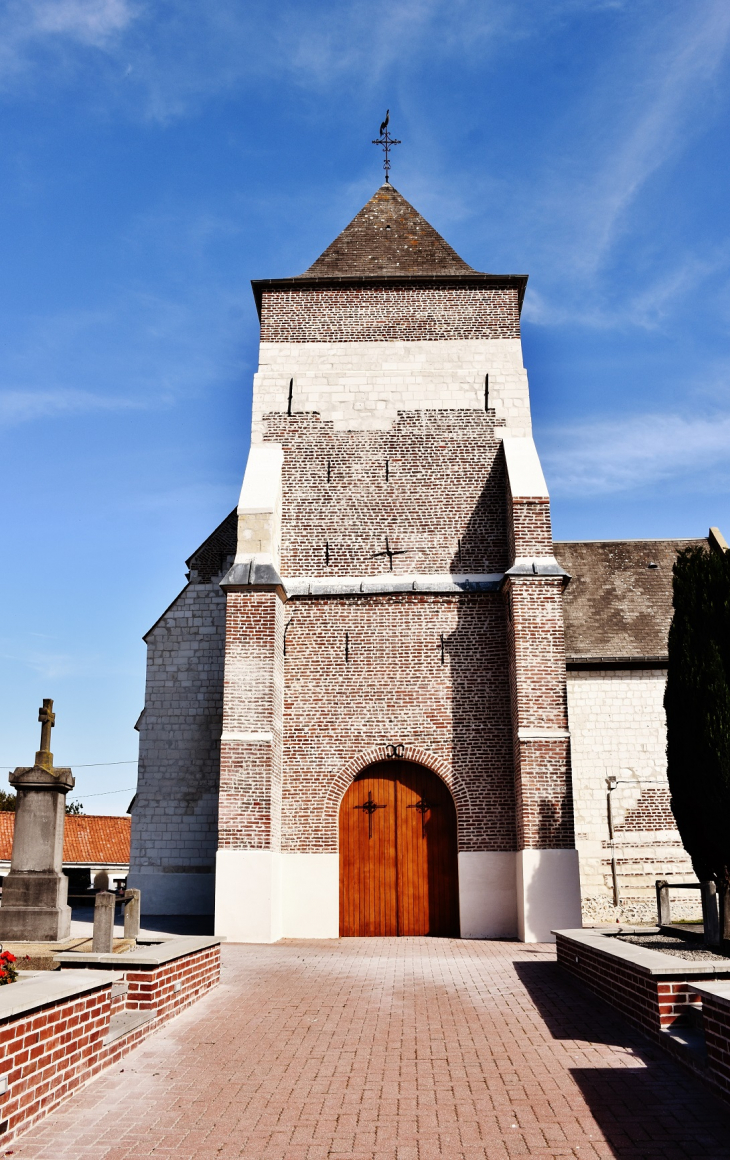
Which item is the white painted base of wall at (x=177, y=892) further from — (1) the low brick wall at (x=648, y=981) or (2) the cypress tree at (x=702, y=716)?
(1) the low brick wall at (x=648, y=981)

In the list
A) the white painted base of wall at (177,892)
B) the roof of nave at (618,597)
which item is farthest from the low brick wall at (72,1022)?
the roof of nave at (618,597)

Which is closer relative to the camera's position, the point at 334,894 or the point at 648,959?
the point at 648,959

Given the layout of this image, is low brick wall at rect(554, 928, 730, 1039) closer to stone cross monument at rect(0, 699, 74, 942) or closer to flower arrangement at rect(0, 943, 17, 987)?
flower arrangement at rect(0, 943, 17, 987)

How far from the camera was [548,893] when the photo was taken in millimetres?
12516

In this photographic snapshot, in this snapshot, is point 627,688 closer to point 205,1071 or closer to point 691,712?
point 691,712

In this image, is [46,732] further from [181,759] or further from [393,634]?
[393,634]

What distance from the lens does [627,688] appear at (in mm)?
17078

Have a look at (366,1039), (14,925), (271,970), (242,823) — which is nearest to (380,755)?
(242,823)

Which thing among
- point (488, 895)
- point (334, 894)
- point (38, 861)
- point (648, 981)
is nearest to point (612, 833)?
point (488, 895)

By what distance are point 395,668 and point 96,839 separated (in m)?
29.7

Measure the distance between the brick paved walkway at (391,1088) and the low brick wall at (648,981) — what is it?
16 cm

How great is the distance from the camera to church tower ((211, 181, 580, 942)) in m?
13.0

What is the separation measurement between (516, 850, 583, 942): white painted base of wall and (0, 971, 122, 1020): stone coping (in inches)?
317

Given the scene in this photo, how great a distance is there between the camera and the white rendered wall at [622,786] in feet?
52.1
